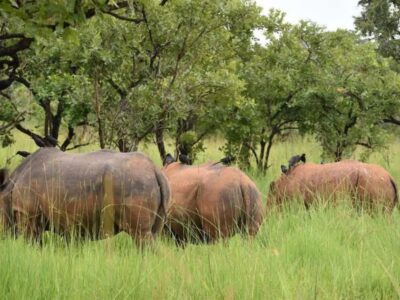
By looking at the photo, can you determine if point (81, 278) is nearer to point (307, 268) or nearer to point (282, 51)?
point (307, 268)

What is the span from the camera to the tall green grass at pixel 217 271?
156 inches

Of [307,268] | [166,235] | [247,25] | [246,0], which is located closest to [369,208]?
[166,235]

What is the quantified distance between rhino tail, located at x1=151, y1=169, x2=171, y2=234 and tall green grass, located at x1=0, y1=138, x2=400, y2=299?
29 cm

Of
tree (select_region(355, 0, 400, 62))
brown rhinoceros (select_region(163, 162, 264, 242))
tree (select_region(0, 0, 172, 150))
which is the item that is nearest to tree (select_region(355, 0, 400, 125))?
tree (select_region(355, 0, 400, 62))

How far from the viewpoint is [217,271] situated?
14.0ft

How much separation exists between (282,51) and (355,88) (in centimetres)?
187

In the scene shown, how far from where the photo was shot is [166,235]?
6.87 m

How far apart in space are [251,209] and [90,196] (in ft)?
5.38

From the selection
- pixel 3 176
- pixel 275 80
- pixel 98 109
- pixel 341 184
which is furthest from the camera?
pixel 275 80

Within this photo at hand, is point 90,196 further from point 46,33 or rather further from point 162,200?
point 46,33

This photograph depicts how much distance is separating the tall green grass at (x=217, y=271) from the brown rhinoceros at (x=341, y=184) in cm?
243

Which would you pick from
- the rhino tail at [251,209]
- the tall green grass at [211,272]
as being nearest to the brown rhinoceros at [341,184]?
the rhino tail at [251,209]

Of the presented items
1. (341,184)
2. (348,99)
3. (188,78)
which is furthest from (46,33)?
(348,99)

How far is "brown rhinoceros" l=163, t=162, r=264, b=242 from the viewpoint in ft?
21.2
